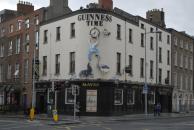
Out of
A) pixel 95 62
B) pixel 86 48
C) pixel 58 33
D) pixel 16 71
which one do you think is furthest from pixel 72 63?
pixel 16 71

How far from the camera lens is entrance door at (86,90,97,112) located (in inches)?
1956

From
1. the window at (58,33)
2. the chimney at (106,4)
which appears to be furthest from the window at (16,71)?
the chimney at (106,4)

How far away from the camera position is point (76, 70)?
50938 mm

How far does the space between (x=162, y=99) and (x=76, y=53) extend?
60.5ft

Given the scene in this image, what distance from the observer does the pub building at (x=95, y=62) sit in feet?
164

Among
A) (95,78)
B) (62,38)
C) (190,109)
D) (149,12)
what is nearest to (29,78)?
(62,38)

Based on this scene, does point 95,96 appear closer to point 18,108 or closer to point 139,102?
point 139,102

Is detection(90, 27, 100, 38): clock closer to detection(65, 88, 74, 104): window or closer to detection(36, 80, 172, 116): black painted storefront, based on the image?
detection(36, 80, 172, 116): black painted storefront

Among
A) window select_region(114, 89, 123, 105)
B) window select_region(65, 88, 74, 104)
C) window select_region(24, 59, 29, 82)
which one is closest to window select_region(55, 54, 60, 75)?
window select_region(65, 88, 74, 104)

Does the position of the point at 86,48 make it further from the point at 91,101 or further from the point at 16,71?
the point at 16,71

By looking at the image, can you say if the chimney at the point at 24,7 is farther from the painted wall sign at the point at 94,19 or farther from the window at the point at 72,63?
the painted wall sign at the point at 94,19

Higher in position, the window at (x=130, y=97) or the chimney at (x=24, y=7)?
the chimney at (x=24, y=7)

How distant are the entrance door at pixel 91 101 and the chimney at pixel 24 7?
65.4ft

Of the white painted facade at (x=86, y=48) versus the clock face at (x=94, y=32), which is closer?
the clock face at (x=94, y=32)
